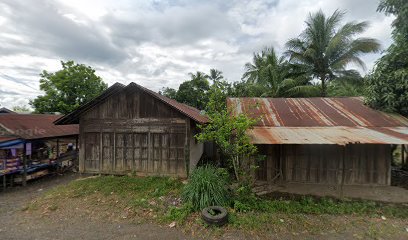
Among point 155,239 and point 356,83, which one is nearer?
point 155,239

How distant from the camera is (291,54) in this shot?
1764 cm

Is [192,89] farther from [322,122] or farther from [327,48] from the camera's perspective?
[322,122]

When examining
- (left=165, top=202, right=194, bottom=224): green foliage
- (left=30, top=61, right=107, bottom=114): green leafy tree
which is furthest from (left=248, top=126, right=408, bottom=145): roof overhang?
(left=30, top=61, right=107, bottom=114): green leafy tree

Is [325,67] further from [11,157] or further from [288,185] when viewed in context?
[11,157]

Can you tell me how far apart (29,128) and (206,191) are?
10283 millimetres

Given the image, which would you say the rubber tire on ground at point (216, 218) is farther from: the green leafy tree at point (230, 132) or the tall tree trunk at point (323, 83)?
the tall tree trunk at point (323, 83)

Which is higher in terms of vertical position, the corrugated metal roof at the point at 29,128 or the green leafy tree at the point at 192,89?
the green leafy tree at the point at 192,89

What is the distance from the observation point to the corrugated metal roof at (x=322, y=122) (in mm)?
7292

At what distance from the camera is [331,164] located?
9.16 metres

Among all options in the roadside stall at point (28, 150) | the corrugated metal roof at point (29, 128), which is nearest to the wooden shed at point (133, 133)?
the corrugated metal roof at point (29, 128)

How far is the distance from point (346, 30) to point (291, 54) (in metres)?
3.98

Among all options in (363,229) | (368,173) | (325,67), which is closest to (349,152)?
(368,173)

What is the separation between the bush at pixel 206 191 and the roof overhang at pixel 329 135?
183cm

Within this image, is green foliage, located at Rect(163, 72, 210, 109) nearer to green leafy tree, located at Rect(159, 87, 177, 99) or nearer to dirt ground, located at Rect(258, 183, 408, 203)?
green leafy tree, located at Rect(159, 87, 177, 99)
